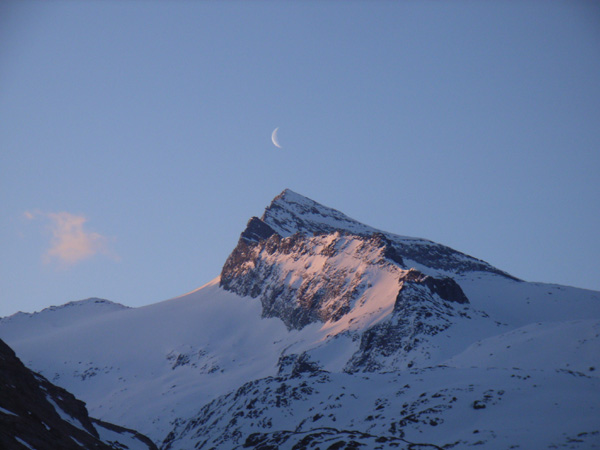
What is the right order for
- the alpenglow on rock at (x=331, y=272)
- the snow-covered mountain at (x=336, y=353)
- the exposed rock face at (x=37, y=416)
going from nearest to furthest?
the exposed rock face at (x=37, y=416) < the snow-covered mountain at (x=336, y=353) < the alpenglow on rock at (x=331, y=272)

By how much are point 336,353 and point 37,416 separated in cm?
6830

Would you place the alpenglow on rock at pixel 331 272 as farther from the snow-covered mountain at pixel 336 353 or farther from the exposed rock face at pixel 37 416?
the exposed rock face at pixel 37 416

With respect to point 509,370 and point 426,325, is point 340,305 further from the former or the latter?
point 509,370

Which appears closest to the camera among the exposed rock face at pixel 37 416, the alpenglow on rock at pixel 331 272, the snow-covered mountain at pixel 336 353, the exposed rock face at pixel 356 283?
the exposed rock face at pixel 37 416

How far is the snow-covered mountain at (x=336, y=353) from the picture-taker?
49.5 meters

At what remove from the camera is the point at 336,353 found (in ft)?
341

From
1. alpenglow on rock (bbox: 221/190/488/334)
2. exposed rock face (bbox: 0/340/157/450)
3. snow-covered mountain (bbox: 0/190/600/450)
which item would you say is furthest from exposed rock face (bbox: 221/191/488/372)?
exposed rock face (bbox: 0/340/157/450)

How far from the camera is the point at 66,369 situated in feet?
455

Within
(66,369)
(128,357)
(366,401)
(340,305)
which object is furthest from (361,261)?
(366,401)

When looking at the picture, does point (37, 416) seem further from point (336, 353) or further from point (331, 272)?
point (331, 272)

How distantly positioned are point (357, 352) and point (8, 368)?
61569mm

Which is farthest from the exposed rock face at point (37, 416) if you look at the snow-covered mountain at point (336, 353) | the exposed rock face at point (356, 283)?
the exposed rock face at point (356, 283)

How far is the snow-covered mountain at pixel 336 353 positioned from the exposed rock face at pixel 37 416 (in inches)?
499

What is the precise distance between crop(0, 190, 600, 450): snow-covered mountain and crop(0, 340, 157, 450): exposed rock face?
499 inches
